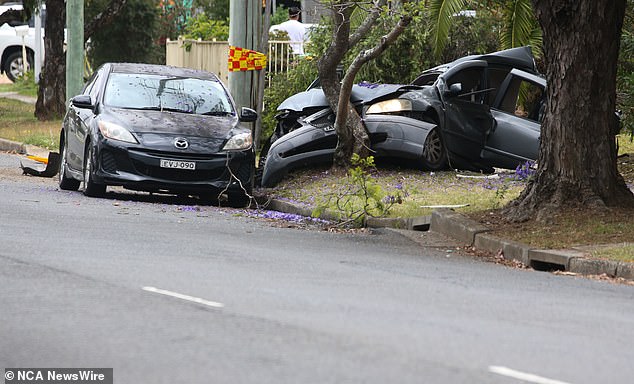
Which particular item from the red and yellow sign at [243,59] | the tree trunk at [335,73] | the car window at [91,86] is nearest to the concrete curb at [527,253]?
the tree trunk at [335,73]

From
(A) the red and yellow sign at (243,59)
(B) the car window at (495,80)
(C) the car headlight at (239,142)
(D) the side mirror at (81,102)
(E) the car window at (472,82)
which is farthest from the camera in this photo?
(A) the red and yellow sign at (243,59)

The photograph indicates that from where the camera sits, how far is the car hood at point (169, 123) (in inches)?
625

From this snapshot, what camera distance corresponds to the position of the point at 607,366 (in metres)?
6.69

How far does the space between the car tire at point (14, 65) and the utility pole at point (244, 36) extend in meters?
27.8

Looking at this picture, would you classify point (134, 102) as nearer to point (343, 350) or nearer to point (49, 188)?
point (49, 188)

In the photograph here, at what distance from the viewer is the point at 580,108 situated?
41.8 ft

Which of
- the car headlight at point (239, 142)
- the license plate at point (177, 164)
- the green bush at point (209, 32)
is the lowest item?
the license plate at point (177, 164)

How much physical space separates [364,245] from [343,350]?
236 inches

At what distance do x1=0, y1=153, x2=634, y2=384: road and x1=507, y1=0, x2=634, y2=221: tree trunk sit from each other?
4.57ft

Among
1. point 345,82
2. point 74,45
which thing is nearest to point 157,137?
point 345,82

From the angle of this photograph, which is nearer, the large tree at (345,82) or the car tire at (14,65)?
the large tree at (345,82)

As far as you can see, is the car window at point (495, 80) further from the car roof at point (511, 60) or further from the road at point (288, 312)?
the road at point (288, 312)

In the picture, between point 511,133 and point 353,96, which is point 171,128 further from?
point 511,133

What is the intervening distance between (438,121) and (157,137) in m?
4.47
